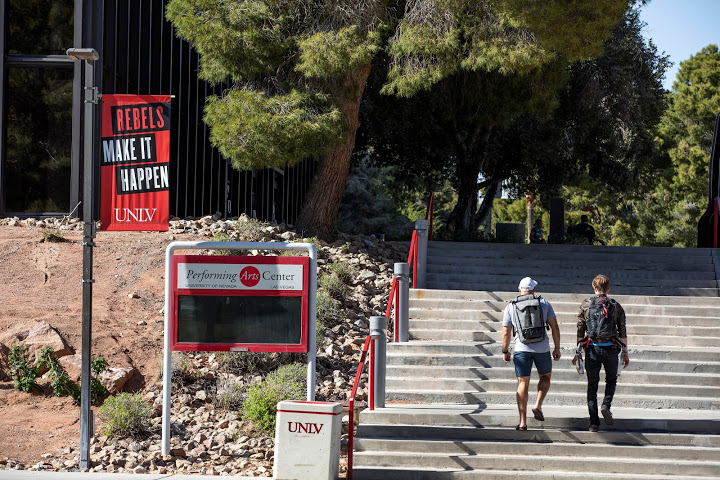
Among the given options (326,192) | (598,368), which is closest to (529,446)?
(598,368)

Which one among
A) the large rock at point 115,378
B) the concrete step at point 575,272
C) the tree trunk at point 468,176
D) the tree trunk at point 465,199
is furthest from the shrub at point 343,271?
the tree trunk at point 465,199

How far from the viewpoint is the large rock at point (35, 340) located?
11.7m

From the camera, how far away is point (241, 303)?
1018cm

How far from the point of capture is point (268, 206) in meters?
32.1

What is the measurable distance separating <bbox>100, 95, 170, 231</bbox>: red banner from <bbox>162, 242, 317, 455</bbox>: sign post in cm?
69

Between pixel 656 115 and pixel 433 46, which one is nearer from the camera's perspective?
pixel 433 46

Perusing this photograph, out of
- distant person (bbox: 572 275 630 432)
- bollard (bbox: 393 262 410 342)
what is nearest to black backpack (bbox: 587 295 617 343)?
distant person (bbox: 572 275 630 432)

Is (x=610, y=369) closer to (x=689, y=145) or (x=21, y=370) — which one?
(x=21, y=370)

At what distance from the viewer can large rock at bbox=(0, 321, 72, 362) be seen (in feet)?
38.4

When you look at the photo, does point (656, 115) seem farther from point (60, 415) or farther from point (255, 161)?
point (60, 415)

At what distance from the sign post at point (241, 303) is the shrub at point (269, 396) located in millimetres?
872

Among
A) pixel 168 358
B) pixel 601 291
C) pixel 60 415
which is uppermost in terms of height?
pixel 601 291

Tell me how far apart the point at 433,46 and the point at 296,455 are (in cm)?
1014

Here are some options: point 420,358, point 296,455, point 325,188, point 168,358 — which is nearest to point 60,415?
point 168,358
